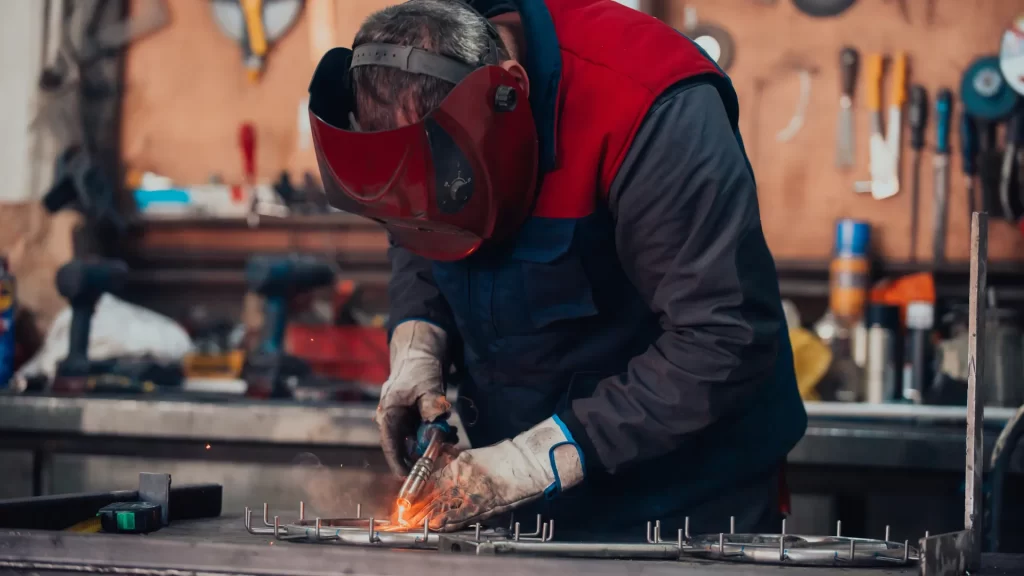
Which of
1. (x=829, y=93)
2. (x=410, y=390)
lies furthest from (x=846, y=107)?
(x=410, y=390)

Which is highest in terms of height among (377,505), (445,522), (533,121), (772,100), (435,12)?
(772,100)

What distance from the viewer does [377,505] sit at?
2.25 meters

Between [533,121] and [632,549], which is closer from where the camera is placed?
[632,549]

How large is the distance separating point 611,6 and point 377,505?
1.27 metres

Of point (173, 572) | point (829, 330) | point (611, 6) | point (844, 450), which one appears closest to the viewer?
point (173, 572)

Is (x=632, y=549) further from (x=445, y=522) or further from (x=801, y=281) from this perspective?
(x=801, y=281)

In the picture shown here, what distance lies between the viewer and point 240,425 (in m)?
2.24

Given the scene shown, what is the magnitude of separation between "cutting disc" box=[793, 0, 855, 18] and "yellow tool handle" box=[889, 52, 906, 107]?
0.74ft

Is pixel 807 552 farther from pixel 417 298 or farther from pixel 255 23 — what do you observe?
pixel 255 23

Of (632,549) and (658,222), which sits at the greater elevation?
(658,222)

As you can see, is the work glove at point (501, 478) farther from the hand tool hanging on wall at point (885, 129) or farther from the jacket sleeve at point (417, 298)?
the hand tool hanging on wall at point (885, 129)

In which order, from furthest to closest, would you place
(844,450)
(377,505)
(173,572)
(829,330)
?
(829,330), (377,505), (844,450), (173,572)

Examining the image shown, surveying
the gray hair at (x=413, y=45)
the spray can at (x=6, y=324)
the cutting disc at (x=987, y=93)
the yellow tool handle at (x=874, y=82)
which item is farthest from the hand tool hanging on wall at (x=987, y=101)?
the spray can at (x=6, y=324)

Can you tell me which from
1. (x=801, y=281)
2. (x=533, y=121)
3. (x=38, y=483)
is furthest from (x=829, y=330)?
(x=38, y=483)
